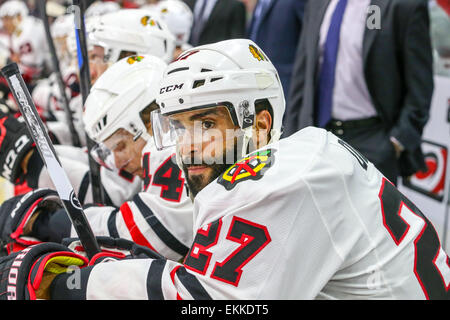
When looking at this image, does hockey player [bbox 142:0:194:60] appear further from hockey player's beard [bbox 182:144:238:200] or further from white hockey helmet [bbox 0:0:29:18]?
white hockey helmet [bbox 0:0:29:18]

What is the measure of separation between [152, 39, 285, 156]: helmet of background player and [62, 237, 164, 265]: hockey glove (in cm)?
27

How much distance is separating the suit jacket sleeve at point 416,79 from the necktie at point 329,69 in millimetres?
312

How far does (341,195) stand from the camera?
1.00 meters

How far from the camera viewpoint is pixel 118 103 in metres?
1.70

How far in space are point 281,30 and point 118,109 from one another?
7.28ft

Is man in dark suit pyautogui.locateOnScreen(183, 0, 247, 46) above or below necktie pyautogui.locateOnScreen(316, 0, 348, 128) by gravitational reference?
below

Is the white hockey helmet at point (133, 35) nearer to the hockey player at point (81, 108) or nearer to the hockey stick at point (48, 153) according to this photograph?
the hockey player at point (81, 108)

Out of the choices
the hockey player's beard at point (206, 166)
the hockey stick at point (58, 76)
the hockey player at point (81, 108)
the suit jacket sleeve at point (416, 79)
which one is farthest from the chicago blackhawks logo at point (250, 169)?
the suit jacket sleeve at point (416, 79)

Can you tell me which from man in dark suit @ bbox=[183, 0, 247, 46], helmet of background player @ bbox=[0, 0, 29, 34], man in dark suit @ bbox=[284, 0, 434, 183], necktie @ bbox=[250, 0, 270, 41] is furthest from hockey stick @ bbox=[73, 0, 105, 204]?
helmet of background player @ bbox=[0, 0, 29, 34]

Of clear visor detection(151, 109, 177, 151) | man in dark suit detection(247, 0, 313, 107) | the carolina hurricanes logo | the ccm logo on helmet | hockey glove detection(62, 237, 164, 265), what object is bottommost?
the carolina hurricanes logo

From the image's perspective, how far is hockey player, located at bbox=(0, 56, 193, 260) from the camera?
5.02 feet

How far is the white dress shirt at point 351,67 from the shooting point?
2627 mm

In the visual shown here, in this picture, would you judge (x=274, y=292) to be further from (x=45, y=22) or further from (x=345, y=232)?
(x=45, y=22)

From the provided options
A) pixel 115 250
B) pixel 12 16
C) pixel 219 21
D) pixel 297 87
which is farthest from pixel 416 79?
pixel 12 16
